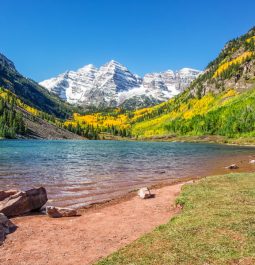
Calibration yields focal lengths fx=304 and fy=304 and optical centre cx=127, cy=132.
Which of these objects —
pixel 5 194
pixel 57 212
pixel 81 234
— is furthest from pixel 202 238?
pixel 5 194

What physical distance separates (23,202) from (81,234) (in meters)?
7.84

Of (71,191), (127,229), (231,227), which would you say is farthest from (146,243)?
(71,191)

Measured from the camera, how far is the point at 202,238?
1599 cm

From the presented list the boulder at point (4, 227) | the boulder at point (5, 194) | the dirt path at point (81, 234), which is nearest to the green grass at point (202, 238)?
the dirt path at point (81, 234)

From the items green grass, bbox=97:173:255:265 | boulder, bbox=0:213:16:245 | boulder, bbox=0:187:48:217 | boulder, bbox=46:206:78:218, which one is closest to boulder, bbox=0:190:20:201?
boulder, bbox=0:187:48:217

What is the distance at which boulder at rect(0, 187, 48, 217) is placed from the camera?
75.8ft

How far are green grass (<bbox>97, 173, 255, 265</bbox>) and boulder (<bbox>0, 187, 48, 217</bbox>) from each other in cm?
1154

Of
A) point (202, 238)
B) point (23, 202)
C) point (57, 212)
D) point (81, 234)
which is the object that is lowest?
point (81, 234)

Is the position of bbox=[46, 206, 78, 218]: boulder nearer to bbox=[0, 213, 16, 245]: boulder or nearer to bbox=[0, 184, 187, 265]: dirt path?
bbox=[0, 184, 187, 265]: dirt path

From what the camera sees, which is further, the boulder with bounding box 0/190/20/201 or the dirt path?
the boulder with bounding box 0/190/20/201

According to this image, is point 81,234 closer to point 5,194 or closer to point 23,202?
point 23,202

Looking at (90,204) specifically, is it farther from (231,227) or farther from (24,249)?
(231,227)

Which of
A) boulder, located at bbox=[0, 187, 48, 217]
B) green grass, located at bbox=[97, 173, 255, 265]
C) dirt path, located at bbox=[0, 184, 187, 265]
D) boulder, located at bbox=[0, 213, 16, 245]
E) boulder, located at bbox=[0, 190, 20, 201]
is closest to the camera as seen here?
green grass, located at bbox=[97, 173, 255, 265]

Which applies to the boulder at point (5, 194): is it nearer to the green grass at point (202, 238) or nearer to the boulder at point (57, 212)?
the boulder at point (57, 212)
